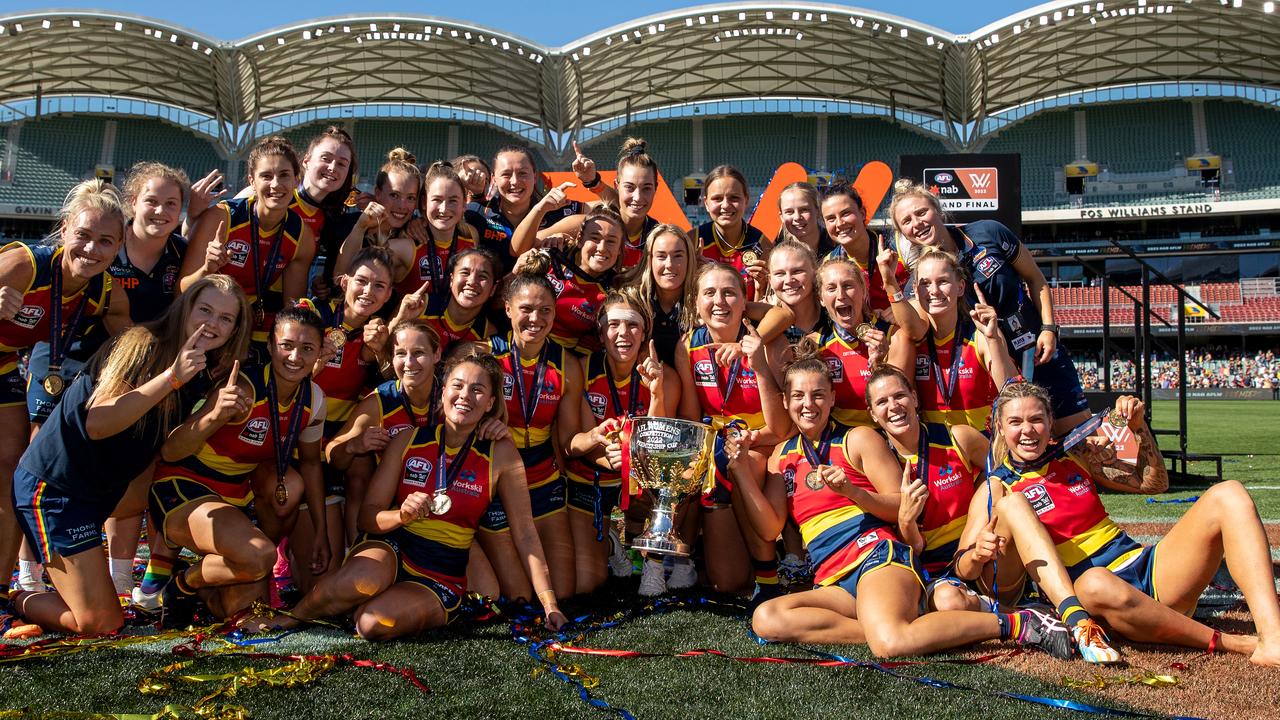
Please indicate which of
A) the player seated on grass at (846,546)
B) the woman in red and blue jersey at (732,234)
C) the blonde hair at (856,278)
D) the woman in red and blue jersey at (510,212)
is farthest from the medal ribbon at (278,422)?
the blonde hair at (856,278)

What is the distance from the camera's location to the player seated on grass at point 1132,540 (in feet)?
9.84

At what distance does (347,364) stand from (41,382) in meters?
1.28

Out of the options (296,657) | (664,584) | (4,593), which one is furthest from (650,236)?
(4,593)

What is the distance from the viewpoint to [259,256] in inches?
184

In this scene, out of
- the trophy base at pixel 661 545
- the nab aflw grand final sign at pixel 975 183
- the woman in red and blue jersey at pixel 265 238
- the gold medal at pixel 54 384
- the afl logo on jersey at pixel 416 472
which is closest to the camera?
the trophy base at pixel 661 545

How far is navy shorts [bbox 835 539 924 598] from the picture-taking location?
3.46 metres

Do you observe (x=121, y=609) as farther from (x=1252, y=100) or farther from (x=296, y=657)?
(x=1252, y=100)

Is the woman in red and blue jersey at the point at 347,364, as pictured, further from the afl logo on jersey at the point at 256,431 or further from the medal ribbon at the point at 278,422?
the afl logo on jersey at the point at 256,431

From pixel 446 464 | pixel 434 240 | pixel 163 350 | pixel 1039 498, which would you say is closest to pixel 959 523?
pixel 1039 498

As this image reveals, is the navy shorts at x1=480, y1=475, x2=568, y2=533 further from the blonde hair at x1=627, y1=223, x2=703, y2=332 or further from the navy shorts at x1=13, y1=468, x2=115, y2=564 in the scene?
the navy shorts at x1=13, y1=468, x2=115, y2=564

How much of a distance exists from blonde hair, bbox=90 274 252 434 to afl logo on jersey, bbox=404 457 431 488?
843mm

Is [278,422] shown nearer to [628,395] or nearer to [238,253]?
[238,253]

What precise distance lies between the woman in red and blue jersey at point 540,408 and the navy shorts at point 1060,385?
2.38m

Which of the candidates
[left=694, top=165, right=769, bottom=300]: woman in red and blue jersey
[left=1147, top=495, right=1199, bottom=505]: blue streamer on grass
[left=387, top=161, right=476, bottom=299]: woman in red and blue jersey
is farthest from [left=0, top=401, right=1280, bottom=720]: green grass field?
[left=1147, top=495, right=1199, bottom=505]: blue streamer on grass
